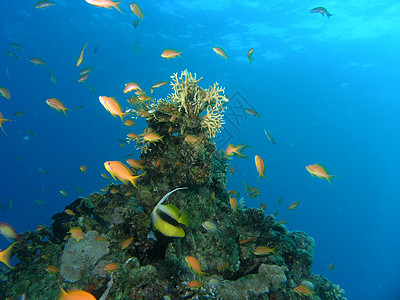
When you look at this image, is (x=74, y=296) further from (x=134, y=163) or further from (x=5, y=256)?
A: (x=134, y=163)

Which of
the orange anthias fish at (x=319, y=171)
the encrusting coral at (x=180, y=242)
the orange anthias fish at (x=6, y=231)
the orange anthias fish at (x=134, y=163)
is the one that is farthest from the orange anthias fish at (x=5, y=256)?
the orange anthias fish at (x=319, y=171)

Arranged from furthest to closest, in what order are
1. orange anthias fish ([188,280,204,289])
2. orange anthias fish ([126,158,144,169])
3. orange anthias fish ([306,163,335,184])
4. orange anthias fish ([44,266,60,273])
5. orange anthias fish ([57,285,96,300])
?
orange anthias fish ([44,266,60,273]), orange anthias fish ([126,158,144,169]), orange anthias fish ([306,163,335,184]), orange anthias fish ([188,280,204,289]), orange anthias fish ([57,285,96,300])

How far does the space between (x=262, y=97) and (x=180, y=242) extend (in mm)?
61639

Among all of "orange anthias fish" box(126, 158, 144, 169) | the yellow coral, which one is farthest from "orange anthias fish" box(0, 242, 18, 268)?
the yellow coral

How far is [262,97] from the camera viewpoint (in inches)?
2377

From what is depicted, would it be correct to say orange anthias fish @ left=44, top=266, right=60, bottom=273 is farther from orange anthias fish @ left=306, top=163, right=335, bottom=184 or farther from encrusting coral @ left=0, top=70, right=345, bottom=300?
orange anthias fish @ left=306, top=163, right=335, bottom=184

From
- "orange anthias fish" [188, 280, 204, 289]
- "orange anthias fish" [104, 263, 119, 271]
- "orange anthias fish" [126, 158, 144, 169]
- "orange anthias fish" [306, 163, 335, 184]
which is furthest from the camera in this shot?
"orange anthias fish" [126, 158, 144, 169]

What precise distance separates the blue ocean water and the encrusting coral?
651cm

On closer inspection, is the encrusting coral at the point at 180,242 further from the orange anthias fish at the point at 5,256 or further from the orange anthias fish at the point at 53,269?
the orange anthias fish at the point at 5,256

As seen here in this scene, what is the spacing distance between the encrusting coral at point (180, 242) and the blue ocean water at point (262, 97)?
256 inches

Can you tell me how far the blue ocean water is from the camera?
3088cm

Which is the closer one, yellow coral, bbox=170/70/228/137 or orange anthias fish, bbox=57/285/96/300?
orange anthias fish, bbox=57/285/96/300

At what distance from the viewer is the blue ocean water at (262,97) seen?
30875mm

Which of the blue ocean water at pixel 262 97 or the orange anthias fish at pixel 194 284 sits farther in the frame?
the blue ocean water at pixel 262 97
